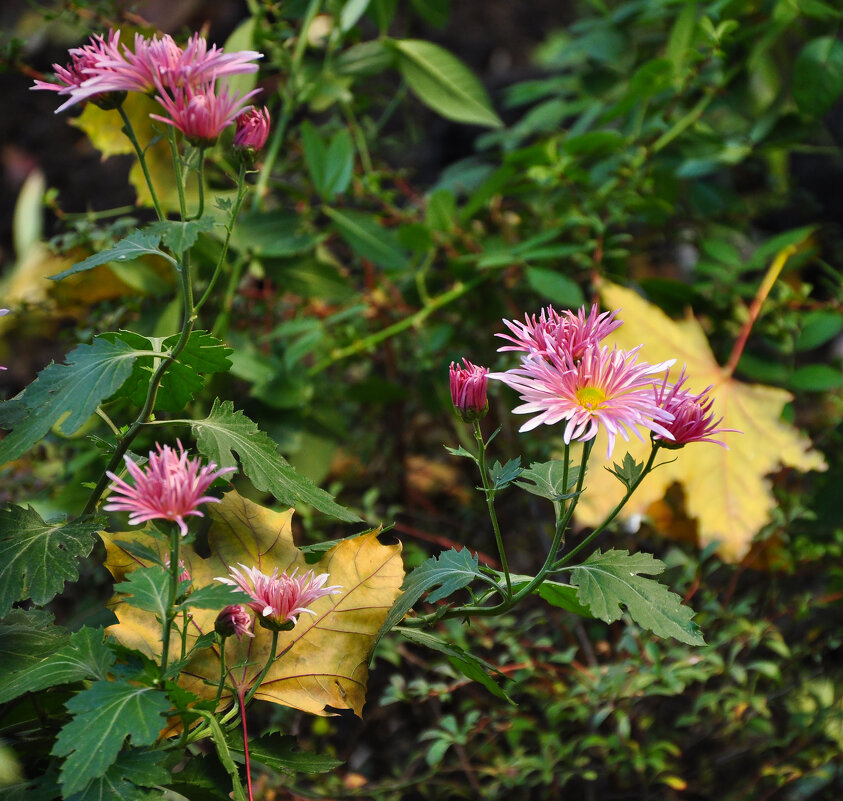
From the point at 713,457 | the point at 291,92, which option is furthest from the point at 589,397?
the point at 291,92

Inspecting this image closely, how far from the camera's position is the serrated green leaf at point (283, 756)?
1.60 ft

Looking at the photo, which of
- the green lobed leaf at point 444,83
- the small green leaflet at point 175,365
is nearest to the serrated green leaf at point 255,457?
Result: the small green leaflet at point 175,365

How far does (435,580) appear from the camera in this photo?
482mm

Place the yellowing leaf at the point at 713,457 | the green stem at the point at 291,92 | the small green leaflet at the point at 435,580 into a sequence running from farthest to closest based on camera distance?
the green stem at the point at 291,92 < the yellowing leaf at the point at 713,457 < the small green leaflet at the point at 435,580

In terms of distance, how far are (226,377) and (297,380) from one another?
9 centimetres

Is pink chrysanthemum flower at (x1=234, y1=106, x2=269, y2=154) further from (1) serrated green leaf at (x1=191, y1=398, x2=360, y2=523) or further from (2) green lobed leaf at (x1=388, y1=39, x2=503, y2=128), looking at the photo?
(2) green lobed leaf at (x1=388, y1=39, x2=503, y2=128)

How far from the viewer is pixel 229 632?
17.0 inches

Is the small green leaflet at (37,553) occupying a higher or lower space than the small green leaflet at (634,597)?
higher

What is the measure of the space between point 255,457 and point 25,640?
0.18 meters

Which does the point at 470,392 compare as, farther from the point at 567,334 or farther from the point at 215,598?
the point at 215,598

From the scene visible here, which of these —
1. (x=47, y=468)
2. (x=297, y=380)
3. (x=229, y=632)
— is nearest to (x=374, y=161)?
(x=297, y=380)

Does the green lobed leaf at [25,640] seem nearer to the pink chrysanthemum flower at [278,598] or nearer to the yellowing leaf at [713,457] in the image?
the pink chrysanthemum flower at [278,598]

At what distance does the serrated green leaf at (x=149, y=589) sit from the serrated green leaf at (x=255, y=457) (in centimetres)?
7

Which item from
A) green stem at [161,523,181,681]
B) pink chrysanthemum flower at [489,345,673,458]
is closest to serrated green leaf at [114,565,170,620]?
green stem at [161,523,181,681]
